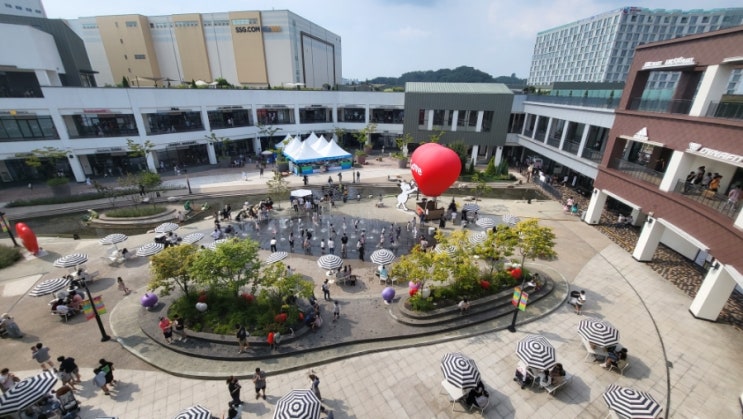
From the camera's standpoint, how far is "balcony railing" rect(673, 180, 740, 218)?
15.5 metres

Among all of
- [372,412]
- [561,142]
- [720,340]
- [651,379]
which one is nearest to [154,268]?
[372,412]

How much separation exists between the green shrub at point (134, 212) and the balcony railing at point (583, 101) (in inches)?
1652

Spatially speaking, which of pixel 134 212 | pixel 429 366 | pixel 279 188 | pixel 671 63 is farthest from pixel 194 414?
pixel 671 63

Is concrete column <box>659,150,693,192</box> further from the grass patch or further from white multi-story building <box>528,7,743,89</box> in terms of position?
white multi-story building <box>528,7,743,89</box>

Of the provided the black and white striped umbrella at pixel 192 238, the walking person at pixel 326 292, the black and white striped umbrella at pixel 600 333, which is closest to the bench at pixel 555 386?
the black and white striped umbrella at pixel 600 333

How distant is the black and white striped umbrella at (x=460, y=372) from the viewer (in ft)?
36.4

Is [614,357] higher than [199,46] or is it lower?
lower

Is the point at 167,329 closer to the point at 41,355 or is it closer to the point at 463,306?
the point at 41,355

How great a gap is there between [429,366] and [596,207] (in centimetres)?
→ 2274

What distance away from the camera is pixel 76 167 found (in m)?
36.9

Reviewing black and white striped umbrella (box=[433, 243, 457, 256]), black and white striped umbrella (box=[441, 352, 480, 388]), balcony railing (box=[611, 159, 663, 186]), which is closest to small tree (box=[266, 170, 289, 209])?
black and white striped umbrella (box=[433, 243, 457, 256])

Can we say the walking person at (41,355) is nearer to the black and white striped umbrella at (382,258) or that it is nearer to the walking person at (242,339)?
the walking person at (242,339)

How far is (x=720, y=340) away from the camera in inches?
585

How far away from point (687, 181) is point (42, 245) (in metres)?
44.6
